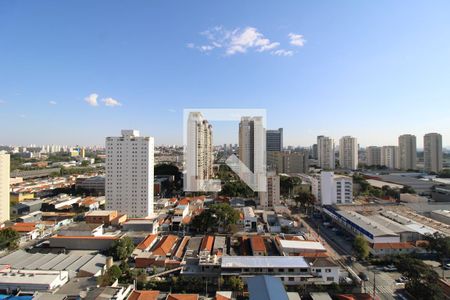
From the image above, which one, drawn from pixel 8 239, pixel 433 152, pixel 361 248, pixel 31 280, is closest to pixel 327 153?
pixel 433 152

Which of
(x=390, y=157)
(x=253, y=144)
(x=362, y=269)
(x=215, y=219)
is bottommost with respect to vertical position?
(x=362, y=269)

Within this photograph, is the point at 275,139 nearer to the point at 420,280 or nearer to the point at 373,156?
the point at 373,156

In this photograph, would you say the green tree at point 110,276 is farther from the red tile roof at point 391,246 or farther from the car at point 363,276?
the red tile roof at point 391,246

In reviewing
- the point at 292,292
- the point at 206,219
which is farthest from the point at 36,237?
the point at 292,292

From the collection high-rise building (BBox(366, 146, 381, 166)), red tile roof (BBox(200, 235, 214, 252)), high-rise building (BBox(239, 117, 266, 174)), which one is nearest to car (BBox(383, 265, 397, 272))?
red tile roof (BBox(200, 235, 214, 252))

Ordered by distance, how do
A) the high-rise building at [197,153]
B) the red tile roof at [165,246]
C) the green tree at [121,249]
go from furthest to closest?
the high-rise building at [197,153] → the red tile roof at [165,246] → the green tree at [121,249]

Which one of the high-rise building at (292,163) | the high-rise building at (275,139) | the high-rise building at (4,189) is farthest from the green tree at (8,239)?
the high-rise building at (275,139)

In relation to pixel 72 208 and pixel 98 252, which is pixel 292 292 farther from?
pixel 72 208
